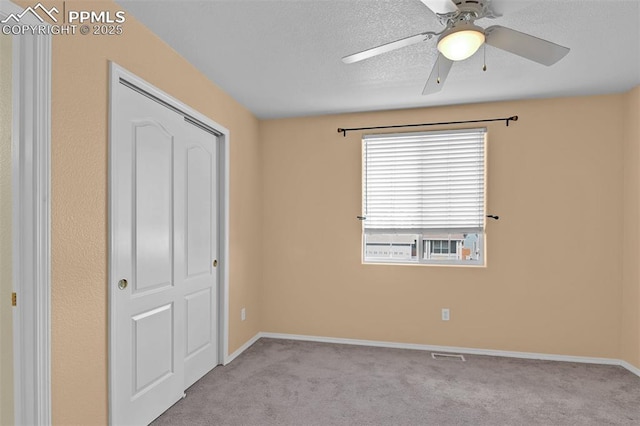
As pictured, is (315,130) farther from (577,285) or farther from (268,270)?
(577,285)

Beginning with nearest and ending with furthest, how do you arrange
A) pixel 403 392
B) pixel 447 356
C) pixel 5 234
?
pixel 5 234, pixel 403 392, pixel 447 356

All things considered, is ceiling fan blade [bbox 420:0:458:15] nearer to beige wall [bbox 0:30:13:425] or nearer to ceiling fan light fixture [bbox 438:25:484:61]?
ceiling fan light fixture [bbox 438:25:484:61]

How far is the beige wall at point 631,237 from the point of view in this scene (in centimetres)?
321

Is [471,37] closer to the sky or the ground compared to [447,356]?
closer to the sky

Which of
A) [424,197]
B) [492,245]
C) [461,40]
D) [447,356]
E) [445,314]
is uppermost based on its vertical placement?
[461,40]

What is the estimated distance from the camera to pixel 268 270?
428cm

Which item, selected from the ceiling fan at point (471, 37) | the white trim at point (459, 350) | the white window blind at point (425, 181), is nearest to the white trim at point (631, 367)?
the white trim at point (459, 350)

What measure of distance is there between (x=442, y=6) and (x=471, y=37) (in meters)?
0.20

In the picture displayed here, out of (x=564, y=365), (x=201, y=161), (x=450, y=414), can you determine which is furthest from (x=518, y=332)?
(x=201, y=161)

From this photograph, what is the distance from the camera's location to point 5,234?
5.13ft

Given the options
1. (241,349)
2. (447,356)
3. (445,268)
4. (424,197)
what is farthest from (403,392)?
(424,197)

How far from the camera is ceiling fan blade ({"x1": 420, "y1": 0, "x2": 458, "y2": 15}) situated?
1.61 meters

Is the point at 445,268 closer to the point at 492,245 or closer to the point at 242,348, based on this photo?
the point at 492,245

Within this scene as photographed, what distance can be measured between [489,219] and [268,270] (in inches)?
98.2
